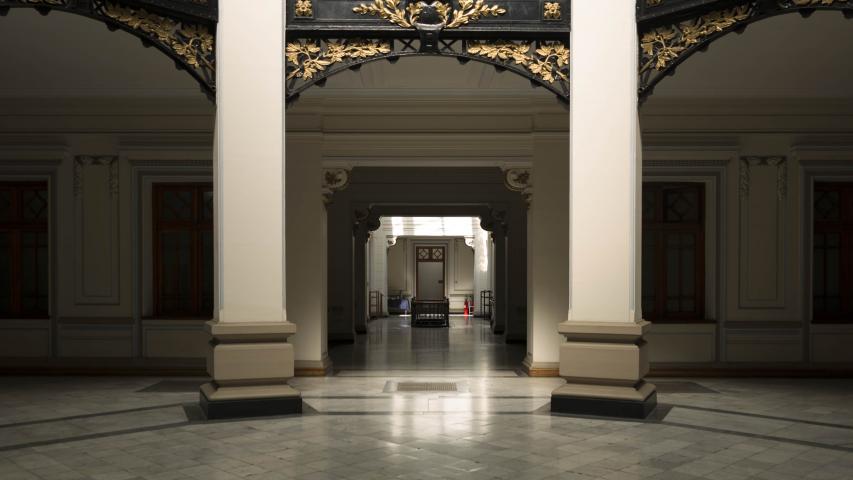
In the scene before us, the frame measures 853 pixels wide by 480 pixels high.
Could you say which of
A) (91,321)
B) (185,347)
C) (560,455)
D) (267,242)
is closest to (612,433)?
(560,455)

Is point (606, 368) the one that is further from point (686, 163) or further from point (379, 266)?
point (379, 266)

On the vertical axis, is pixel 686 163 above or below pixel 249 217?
above

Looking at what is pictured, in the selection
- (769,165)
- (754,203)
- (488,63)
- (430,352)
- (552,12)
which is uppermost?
(552,12)

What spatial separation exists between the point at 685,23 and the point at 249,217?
3.94 metres

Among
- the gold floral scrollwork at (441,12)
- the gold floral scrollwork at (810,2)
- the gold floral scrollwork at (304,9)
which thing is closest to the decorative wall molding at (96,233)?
the gold floral scrollwork at (304,9)

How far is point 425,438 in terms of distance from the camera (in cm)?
554

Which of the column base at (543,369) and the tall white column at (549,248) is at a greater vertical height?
the tall white column at (549,248)

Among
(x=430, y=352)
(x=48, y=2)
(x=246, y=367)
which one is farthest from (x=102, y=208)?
(x=430, y=352)

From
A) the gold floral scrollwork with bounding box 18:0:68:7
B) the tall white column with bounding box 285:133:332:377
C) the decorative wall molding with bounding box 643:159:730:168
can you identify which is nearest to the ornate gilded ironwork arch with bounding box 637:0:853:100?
the decorative wall molding with bounding box 643:159:730:168

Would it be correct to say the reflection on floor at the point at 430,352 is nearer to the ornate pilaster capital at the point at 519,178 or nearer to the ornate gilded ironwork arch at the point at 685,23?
the ornate pilaster capital at the point at 519,178

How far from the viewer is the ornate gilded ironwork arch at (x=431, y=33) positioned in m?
6.30

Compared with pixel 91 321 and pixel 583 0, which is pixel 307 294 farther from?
pixel 583 0

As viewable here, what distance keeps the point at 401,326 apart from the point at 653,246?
927 centimetres

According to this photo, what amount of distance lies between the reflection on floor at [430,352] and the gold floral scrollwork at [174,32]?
4774 mm
